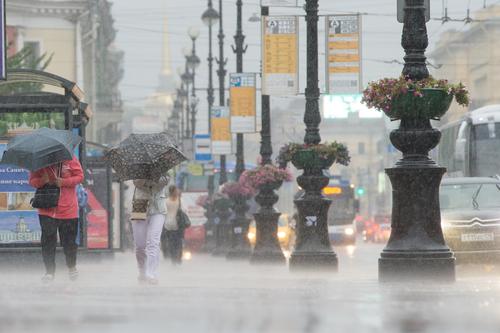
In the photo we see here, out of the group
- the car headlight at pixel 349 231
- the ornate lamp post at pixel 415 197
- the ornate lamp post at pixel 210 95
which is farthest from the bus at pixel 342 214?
the ornate lamp post at pixel 415 197

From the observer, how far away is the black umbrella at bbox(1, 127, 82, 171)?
18.0 m

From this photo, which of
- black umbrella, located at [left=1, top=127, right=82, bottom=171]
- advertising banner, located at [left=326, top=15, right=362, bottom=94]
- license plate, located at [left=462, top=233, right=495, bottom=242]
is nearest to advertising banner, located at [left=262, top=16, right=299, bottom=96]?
advertising banner, located at [left=326, top=15, right=362, bottom=94]

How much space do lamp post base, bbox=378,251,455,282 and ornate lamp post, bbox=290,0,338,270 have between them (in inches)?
299

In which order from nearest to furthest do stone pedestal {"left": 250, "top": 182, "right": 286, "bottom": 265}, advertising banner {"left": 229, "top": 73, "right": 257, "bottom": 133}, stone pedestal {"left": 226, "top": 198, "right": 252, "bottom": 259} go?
stone pedestal {"left": 250, "top": 182, "right": 286, "bottom": 265}
stone pedestal {"left": 226, "top": 198, "right": 252, "bottom": 259}
advertising banner {"left": 229, "top": 73, "right": 257, "bottom": 133}

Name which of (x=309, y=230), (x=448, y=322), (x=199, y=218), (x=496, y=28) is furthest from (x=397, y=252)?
(x=496, y=28)

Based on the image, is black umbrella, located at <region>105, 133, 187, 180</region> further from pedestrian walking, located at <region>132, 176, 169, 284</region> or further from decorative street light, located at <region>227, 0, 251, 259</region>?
decorative street light, located at <region>227, 0, 251, 259</region>

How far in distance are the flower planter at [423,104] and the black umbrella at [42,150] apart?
399 cm

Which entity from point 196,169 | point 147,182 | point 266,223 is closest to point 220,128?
point 196,169

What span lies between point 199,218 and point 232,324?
54268 millimetres

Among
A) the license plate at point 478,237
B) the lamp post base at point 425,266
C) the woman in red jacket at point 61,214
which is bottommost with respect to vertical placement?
the license plate at point 478,237

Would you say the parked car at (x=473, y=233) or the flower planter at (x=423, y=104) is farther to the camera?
the parked car at (x=473, y=233)

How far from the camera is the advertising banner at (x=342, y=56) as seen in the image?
1079 inches

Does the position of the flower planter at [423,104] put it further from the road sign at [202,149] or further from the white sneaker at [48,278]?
the road sign at [202,149]

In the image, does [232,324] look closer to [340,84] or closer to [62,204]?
[62,204]
